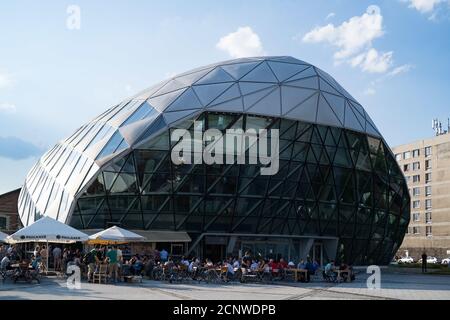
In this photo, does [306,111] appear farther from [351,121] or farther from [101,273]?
[101,273]

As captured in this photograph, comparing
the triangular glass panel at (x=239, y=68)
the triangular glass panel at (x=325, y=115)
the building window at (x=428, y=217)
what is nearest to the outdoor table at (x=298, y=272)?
the triangular glass panel at (x=325, y=115)

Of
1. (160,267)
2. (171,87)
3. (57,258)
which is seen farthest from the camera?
(171,87)

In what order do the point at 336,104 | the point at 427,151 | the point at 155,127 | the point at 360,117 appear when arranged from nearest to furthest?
the point at 155,127, the point at 336,104, the point at 360,117, the point at 427,151

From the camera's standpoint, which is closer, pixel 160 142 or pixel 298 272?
pixel 298 272

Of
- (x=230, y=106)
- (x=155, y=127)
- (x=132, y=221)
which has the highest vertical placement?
(x=230, y=106)

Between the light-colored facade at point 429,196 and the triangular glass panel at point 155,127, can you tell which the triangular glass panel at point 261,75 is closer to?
the triangular glass panel at point 155,127

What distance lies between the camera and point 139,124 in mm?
33344

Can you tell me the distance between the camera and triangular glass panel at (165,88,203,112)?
3338cm

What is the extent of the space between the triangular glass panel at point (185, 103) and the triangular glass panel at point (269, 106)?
3209 millimetres

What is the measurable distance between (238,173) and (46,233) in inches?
505

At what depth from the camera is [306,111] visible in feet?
114

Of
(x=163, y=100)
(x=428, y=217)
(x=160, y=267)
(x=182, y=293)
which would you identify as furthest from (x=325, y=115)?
(x=428, y=217)

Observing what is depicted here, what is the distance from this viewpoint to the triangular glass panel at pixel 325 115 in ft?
116
